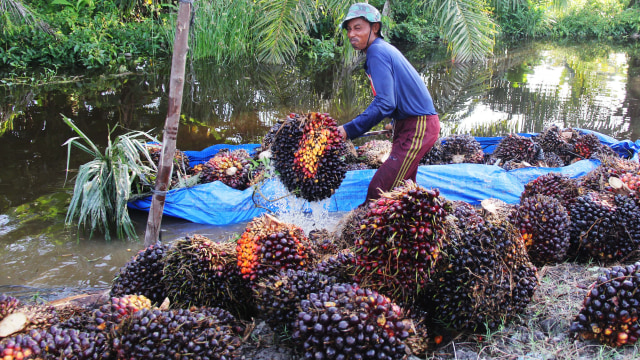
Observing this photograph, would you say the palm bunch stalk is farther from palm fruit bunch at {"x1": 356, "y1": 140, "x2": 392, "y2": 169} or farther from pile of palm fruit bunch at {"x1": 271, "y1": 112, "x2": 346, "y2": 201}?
palm fruit bunch at {"x1": 356, "y1": 140, "x2": 392, "y2": 169}

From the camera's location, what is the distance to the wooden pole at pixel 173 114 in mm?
2592

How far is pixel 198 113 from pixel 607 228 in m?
6.61

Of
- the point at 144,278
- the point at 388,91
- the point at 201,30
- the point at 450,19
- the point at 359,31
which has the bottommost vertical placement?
the point at 144,278

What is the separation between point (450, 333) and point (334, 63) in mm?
13689

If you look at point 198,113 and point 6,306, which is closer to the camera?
point 6,306

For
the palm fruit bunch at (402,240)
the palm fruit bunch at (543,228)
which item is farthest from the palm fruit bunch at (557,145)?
the palm fruit bunch at (402,240)

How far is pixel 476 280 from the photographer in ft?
7.02

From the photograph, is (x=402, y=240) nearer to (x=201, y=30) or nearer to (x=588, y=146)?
(x=588, y=146)

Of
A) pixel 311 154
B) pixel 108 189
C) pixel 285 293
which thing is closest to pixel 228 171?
pixel 108 189

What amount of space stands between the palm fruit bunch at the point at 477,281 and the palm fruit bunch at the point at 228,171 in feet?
8.87

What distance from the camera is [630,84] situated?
1125 cm

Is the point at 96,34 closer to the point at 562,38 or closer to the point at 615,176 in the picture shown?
the point at 615,176

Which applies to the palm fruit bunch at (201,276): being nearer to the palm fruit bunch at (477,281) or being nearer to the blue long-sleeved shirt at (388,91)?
the palm fruit bunch at (477,281)

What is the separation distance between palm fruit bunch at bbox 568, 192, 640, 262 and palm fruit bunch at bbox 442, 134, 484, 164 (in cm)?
206
